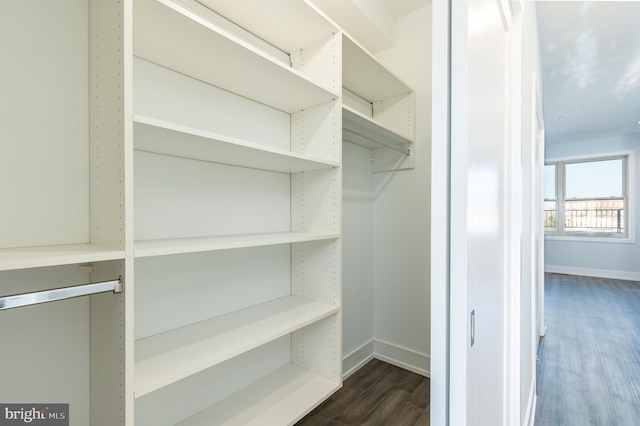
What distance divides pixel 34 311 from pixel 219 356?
518 mm

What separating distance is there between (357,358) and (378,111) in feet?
6.57

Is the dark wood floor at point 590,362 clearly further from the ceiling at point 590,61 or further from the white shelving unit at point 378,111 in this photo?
the ceiling at point 590,61

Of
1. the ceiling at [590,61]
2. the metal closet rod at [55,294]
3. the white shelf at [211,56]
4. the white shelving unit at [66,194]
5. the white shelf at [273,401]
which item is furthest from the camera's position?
the ceiling at [590,61]

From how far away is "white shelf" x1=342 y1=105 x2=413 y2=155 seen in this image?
168cm

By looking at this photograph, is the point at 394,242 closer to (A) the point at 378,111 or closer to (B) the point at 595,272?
(A) the point at 378,111

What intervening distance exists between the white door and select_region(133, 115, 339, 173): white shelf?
679 millimetres

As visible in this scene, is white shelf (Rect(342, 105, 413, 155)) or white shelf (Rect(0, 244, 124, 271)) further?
white shelf (Rect(342, 105, 413, 155))

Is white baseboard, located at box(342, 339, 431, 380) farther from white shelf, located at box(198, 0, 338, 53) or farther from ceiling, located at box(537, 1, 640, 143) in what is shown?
ceiling, located at box(537, 1, 640, 143)

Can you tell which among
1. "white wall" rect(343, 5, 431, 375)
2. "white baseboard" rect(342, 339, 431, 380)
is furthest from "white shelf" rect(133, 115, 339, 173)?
"white baseboard" rect(342, 339, 431, 380)

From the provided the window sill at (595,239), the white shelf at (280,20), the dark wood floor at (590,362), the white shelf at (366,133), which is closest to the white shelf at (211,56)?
the white shelf at (280,20)

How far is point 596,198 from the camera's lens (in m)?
5.68

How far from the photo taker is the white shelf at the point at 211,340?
0.84 metres

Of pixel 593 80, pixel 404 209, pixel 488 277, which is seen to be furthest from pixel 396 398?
Answer: pixel 593 80

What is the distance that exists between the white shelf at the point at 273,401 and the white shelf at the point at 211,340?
36 cm
